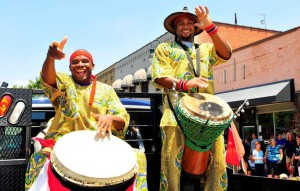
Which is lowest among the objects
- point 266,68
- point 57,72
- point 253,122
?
point 253,122

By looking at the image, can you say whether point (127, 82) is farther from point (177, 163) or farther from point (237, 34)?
point (177, 163)

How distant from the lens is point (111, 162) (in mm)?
1989

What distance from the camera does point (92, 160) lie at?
6.44 feet

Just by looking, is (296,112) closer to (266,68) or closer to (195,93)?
(266,68)

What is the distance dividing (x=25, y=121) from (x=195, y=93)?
115 centimetres

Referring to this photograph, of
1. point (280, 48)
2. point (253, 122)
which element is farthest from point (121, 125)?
point (253, 122)

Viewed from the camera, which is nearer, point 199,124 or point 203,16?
point 199,124

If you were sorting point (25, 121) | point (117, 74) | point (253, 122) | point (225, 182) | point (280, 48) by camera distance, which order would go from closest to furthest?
point (25, 121)
point (225, 182)
point (280, 48)
point (253, 122)
point (117, 74)

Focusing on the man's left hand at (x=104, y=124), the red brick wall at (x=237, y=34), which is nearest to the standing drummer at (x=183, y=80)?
the man's left hand at (x=104, y=124)

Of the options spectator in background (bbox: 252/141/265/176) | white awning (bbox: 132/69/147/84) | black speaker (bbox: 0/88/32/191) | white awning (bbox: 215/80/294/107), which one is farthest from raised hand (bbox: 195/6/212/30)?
white awning (bbox: 132/69/147/84)

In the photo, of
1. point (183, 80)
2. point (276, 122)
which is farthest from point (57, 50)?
point (276, 122)

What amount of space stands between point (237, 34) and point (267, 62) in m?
7.73

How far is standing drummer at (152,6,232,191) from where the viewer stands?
258 centimetres

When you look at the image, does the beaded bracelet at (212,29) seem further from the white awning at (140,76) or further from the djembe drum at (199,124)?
the white awning at (140,76)
